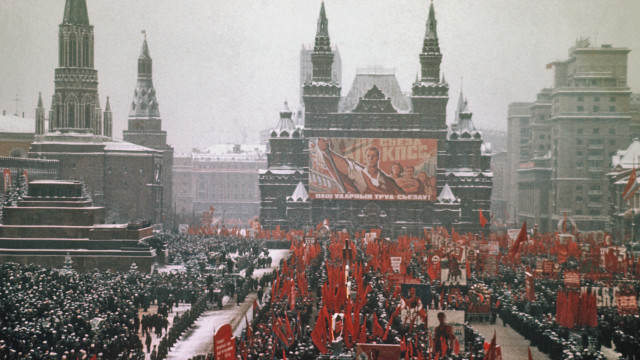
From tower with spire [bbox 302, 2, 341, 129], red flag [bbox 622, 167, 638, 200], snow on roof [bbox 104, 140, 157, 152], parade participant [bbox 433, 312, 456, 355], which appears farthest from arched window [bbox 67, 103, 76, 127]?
parade participant [bbox 433, 312, 456, 355]

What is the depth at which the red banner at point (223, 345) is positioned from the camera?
19.7 meters

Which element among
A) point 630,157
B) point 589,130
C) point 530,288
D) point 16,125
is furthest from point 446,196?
point 16,125

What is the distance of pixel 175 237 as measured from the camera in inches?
2514

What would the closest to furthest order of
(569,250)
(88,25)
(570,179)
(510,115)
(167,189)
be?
1. (569,250)
2. (88,25)
3. (570,179)
4. (167,189)
5. (510,115)

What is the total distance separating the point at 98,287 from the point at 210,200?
3601 inches

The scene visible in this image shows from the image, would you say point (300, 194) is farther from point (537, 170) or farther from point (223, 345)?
point (223, 345)

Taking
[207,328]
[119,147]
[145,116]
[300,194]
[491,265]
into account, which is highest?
[145,116]

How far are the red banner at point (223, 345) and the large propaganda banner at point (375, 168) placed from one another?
56195mm

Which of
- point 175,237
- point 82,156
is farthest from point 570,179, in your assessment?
point 82,156

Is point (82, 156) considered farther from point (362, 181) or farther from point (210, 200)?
point (210, 200)

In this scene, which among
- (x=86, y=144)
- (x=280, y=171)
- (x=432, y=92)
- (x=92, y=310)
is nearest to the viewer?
(x=92, y=310)

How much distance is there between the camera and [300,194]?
256ft

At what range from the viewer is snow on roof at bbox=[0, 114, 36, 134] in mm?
81250

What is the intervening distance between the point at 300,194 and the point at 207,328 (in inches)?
1762
